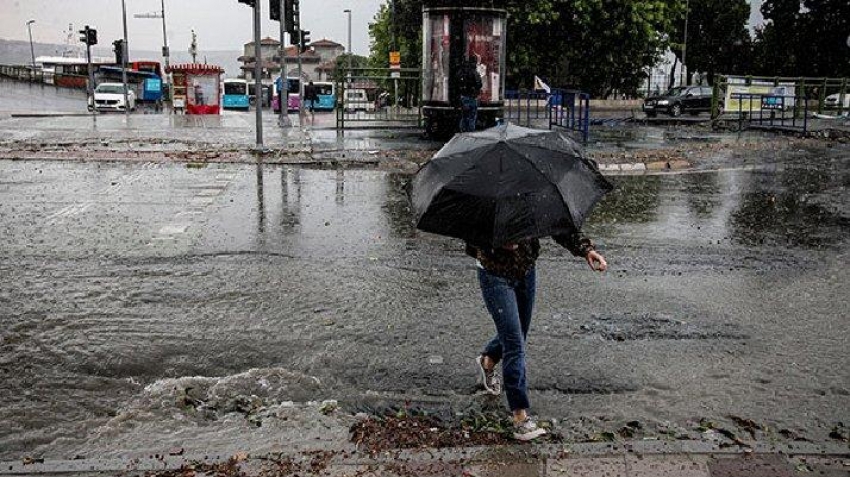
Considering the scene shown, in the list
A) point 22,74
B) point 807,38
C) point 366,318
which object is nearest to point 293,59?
point 22,74

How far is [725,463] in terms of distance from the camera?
4.47 m

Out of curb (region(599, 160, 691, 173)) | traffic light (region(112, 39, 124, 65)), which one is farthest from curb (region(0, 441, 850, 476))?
traffic light (region(112, 39, 124, 65))

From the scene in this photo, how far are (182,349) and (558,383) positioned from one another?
2.78 m

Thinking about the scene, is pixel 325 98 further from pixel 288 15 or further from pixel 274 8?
pixel 288 15

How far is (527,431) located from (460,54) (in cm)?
1686

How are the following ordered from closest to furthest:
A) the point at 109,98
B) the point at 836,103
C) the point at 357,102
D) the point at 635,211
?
the point at 635,211 → the point at 357,102 → the point at 836,103 → the point at 109,98

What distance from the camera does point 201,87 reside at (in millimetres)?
41562

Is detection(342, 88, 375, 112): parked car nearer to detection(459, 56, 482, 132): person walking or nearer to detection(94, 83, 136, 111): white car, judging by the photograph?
detection(459, 56, 482, 132): person walking

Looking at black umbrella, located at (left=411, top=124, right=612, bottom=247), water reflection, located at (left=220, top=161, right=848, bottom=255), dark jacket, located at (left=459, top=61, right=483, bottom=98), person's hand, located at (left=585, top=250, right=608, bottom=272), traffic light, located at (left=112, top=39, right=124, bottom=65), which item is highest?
traffic light, located at (left=112, top=39, right=124, bottom=65)

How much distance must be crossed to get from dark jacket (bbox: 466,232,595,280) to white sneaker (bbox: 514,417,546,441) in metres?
0.83

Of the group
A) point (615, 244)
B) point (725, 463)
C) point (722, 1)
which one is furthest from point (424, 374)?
point (722, 1)

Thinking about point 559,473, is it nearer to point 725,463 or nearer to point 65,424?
point 725,463

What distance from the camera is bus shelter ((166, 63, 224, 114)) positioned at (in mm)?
41406

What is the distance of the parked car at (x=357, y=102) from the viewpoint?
27141 millimetres
